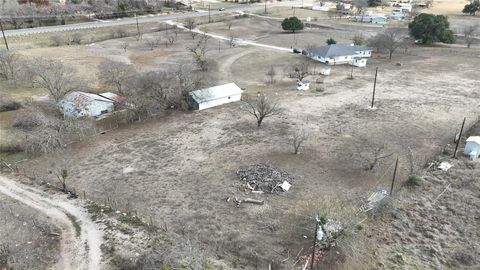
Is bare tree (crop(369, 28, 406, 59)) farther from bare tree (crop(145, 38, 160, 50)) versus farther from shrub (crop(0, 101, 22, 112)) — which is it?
shrub (crop(0, 101, 22, 112))

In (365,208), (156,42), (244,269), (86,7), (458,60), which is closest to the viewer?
(244,269)

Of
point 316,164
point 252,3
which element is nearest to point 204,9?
point 252,3

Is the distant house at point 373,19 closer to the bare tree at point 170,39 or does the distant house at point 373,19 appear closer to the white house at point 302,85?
the bare tree at point 170,39

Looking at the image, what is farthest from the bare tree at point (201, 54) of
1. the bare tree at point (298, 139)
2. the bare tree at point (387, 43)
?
the bare tree at point (387, 43)

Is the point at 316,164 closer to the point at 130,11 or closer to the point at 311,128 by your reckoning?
the point at 311,128

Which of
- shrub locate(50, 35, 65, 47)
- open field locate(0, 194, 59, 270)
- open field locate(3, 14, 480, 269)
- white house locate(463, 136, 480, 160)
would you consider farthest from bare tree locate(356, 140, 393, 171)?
shrub locate(50, 35, 65, 47)

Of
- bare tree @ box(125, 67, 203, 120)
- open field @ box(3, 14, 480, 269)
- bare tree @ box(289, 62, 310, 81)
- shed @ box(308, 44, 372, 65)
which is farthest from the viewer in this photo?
shed @ box(308, 44, 372, 65)
